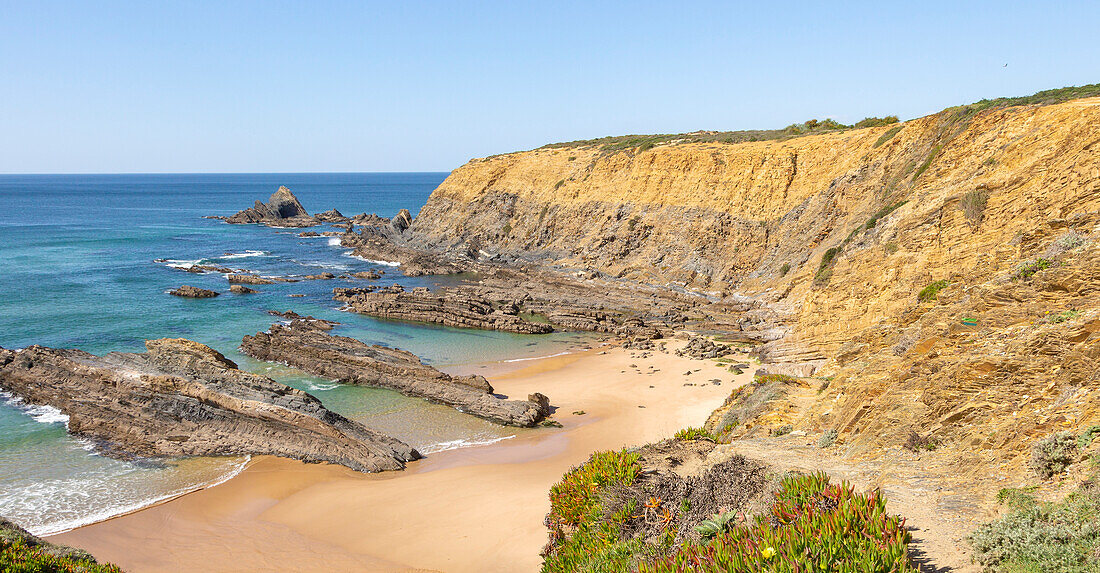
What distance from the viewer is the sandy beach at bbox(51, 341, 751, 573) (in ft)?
47.7

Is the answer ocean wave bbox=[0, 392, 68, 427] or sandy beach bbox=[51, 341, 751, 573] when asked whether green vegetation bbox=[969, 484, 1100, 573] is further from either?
ocean wave bbox=[0, 392, 68, 427]

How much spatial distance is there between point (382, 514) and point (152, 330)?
2583 cm

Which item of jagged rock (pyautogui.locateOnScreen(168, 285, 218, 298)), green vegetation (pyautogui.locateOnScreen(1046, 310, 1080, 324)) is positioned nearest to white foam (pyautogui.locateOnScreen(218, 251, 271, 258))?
jagged rock (pyautogui.locateOnScreen(168, 285, 218, 298))

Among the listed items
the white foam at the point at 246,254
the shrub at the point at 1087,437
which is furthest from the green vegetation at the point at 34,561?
the white foam at the point at 246,254

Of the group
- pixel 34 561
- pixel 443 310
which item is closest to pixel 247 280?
pixel 443 310

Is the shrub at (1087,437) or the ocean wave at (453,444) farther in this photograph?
the ocean wave at (453,444)

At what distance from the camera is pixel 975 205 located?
19625mm

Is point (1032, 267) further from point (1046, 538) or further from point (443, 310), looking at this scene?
point (443, 310)

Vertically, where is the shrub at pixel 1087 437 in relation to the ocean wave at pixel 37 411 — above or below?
above

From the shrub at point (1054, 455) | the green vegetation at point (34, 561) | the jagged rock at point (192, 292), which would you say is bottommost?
the jagged rock at point (192, 292)

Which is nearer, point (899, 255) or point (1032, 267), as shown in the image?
point (1032, 267)

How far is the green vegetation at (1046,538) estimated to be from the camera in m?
5.89

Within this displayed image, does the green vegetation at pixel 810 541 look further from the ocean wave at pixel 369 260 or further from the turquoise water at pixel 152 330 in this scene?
the ocean wave at pixel 369 260

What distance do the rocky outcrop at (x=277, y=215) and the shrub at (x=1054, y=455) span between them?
94.0 m
